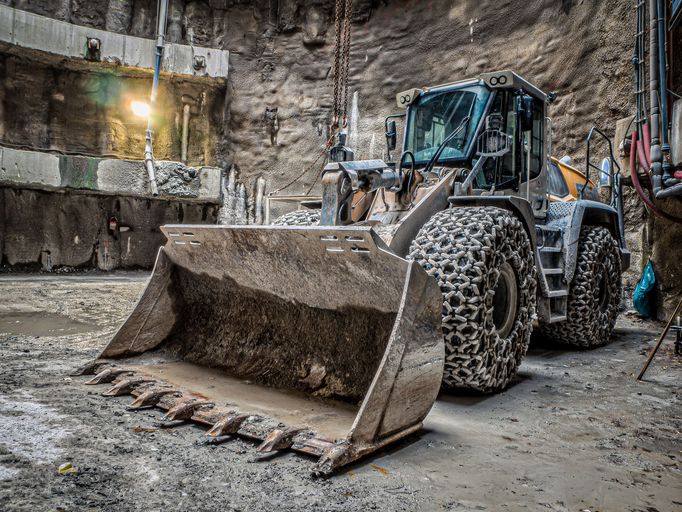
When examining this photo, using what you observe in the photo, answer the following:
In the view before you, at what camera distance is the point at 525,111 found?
4527 millimetres

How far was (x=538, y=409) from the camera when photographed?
3.24m

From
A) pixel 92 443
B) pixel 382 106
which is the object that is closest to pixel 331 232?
pixel 92 443

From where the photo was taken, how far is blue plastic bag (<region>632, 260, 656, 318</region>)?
7.61 meters

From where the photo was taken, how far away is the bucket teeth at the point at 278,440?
7.36 feet

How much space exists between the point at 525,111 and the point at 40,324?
17.4 ft

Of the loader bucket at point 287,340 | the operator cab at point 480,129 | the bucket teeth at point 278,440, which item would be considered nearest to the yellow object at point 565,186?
the operator cab at point 480,129

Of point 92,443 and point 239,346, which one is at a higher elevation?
point 239,346

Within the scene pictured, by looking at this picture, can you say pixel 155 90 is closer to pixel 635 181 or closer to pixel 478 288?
pixel 635 181

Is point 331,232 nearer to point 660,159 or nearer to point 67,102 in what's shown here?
point 660,159

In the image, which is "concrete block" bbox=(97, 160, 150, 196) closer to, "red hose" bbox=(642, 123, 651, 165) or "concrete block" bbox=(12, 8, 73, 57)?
"concrete block" bbox=(12, 8, 73, 57)

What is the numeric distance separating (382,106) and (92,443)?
13.4 meters

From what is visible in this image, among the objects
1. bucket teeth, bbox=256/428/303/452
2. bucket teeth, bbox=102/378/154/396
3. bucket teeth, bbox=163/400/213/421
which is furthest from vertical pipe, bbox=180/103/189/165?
bucket teeth, bbox=256/428/303/452

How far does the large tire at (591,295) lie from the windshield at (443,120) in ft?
6.43

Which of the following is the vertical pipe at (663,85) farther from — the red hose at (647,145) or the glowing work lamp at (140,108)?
the glowing work lamp at (140,108)
